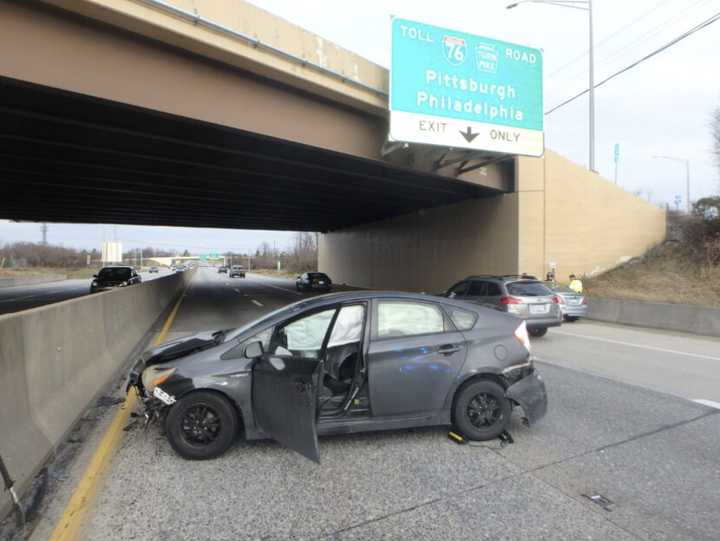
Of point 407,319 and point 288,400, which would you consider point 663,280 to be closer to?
point 407,319

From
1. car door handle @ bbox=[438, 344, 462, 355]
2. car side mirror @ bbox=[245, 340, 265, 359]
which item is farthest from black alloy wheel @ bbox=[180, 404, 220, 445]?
car door handle @ bbox=[438, 344, 462, 355]

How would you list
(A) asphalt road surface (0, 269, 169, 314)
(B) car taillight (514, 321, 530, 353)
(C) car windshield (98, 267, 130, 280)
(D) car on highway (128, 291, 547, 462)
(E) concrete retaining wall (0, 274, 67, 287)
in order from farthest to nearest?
(E) concrete retaining wall (0, 274, 67, 287) → (C) car windshield (98, 267, 130, 280) → (A) asphalt road surface (0, 269, 169, 314) → (B) car taillight (514, 321, 530, 353) → (D) car on highway (128, 291, 547, 462)

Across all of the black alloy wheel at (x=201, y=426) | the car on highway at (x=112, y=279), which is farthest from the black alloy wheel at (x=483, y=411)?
the car on highway at (x=112, y=279)

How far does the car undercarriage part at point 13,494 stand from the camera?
3.26m

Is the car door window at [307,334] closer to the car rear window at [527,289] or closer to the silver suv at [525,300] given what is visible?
the silver suv at [525,300]

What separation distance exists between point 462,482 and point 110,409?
4.35m

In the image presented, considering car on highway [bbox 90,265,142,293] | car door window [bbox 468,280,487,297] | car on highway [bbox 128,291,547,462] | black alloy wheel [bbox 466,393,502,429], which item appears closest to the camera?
car on highway [bbox 128,291,547,462]

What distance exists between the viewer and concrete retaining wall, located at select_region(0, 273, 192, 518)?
3.80m

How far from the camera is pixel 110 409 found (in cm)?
597

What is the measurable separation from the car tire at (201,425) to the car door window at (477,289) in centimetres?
902

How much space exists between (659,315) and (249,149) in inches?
535

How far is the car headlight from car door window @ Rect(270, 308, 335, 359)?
1.08 m

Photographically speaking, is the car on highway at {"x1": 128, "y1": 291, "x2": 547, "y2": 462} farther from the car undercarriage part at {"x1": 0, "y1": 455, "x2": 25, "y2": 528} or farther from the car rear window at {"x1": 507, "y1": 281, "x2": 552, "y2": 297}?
the car rear window at {"x1": 507, "y1": 281, "x2": 552, "y2": 297}

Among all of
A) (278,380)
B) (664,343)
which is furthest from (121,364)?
(664,343)
